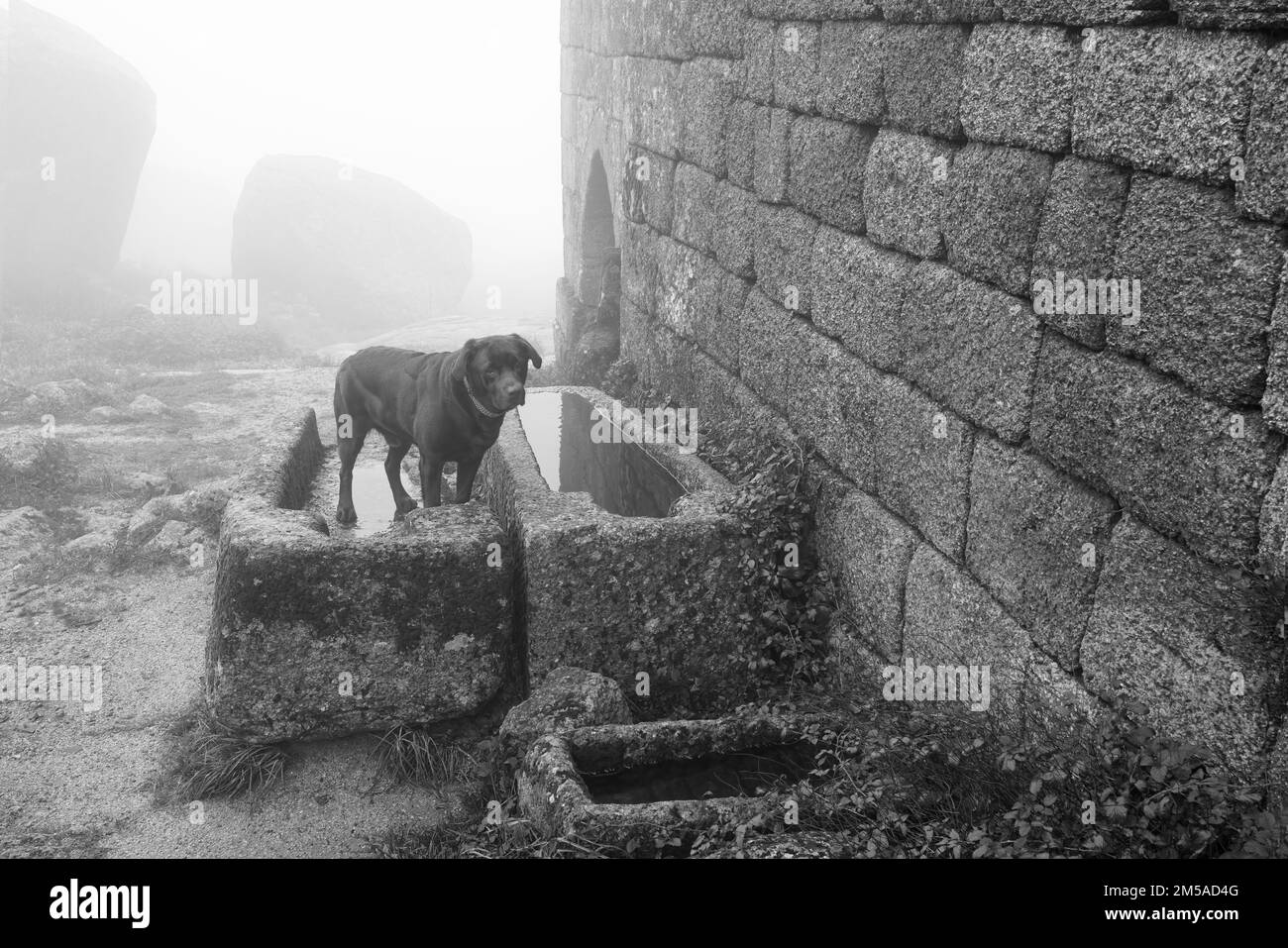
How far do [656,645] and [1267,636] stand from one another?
95.0 inches

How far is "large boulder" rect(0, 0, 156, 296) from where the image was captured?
1808 cm

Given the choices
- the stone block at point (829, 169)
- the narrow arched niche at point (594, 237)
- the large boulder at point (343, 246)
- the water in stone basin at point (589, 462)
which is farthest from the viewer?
the large boulder at point (343, 246)

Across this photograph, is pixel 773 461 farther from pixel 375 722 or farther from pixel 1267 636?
pixel 1267 636

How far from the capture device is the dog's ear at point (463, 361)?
4785 mm

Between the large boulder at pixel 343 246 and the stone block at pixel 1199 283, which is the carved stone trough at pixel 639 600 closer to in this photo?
the stone block at pixel 1199 283

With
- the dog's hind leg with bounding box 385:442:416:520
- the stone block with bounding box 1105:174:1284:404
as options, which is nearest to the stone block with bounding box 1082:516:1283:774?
the stone block with bounding box 1105:174:1284:404

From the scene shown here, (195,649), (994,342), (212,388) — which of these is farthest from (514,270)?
(994,342)

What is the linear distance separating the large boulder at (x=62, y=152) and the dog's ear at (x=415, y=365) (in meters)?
15.1

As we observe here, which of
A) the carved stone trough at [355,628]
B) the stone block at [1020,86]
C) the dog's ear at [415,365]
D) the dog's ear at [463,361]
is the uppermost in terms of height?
the stone block at [1020,86]

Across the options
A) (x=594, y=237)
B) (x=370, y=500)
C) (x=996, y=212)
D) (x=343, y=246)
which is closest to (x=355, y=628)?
(x=370, y=500)

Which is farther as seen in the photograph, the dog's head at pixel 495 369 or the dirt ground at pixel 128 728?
the dog's head at pixel 495 369

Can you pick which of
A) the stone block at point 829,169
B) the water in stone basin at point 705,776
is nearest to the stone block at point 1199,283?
the stone block at point 829,169

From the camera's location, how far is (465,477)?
5.24m

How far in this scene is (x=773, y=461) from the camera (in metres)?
4.81
